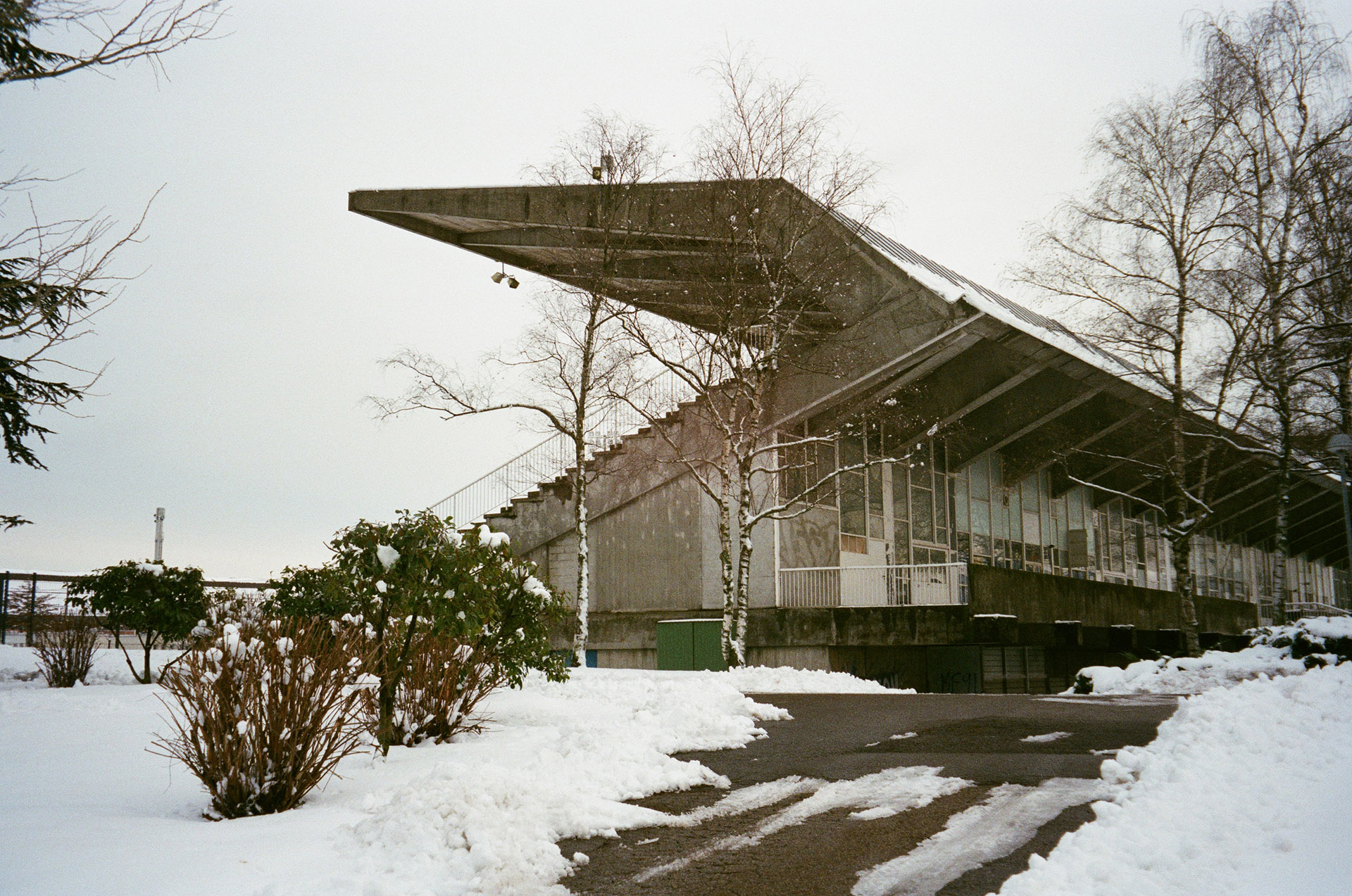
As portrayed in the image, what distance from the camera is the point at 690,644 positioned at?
22.5m

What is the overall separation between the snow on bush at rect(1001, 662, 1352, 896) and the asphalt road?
1.02ft

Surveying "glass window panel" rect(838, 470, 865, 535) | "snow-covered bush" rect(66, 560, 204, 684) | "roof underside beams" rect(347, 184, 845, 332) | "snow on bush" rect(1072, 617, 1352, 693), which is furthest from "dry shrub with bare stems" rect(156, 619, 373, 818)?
"glass window panel" rect(838, 470, 865, 535)

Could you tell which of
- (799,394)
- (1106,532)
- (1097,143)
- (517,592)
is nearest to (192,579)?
(517,592)

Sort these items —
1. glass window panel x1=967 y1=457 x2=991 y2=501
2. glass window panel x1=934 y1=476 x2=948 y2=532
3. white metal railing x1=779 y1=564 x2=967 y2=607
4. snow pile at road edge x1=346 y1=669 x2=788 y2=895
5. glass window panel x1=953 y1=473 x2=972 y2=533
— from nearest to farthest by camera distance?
1. snow pile at road edge x1=346 y1=669 x2=788 y2=895
2. white metal railing x1=779 y1=564 x2=967 y2=607
3. glass window panel x1=934 y1=476 x2=948 y2=532
4. glass window panel x1=953 y1=473 x2=972 y2=533
5. glass window panel x1=967 y1=457 x2=991 y2=501

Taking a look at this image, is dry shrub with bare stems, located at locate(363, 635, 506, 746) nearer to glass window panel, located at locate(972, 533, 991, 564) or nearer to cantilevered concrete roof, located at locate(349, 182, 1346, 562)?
cantilevered concrete roof, located at locate(349, 182, 1346, 562)

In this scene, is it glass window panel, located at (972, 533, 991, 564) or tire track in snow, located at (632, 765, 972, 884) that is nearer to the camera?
tire track in snow, located at (632, 765, 972, 884)

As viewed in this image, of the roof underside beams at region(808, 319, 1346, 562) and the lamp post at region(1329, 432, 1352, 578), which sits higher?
the roof underside beams at region(808, 319, 1346, 562)

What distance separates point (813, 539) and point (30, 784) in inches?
754

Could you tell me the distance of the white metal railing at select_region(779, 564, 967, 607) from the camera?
22.6m

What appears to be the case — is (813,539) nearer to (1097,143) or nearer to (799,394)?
(799,394)

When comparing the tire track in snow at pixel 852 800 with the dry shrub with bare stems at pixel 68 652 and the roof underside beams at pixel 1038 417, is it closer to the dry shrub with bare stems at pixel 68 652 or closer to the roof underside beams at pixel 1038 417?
the dry shrub with bare stems at pixel 68 652

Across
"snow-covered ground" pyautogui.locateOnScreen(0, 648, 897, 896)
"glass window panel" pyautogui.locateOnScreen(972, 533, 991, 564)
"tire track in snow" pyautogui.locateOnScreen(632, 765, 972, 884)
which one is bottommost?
"tire track in snow" pyautogui.locateOnScreen(632, 765, 972, 884)

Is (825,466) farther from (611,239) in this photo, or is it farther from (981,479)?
(981,479)

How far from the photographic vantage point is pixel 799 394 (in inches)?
927
